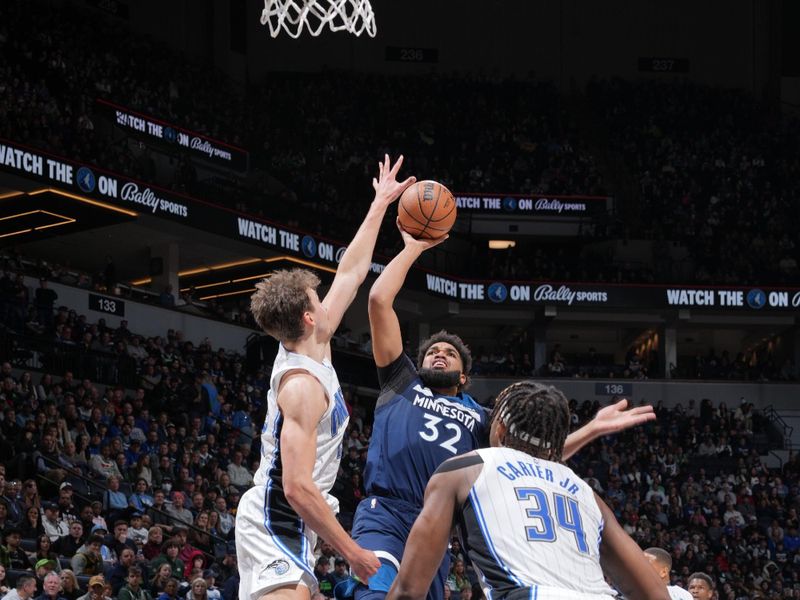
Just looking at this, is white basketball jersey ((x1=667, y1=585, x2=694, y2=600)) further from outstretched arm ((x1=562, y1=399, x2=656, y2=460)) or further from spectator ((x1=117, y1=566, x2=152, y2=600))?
spectator ((x1=117, y1=566, x2=152, y2=600))

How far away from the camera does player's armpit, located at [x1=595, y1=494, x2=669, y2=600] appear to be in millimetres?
3934

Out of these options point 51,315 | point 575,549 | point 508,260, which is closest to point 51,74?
point 51,315

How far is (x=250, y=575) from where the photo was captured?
4.84m

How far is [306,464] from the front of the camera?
4664 millimetres

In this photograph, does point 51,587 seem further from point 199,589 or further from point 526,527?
point 526,527

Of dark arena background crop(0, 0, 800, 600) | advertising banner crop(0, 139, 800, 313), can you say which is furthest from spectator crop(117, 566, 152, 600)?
advertising banner crop(0, 139, 800, 313)

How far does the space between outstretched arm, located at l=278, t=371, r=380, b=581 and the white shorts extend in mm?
237

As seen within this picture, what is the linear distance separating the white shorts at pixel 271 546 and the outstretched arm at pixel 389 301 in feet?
3.93

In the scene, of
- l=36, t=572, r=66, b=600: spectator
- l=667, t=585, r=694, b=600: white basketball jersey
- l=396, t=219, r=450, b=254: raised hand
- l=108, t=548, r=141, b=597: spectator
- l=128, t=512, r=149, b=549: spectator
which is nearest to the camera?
l=396, t=219, r=450, b=254: raised hand

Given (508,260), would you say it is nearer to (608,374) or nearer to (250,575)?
(608,374)

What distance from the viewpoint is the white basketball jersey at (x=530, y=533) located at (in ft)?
12.3

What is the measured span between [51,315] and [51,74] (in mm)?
7073

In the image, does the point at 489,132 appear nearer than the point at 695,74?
Yes

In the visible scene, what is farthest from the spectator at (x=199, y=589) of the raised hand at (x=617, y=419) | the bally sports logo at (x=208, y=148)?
the bally sports logo at (x=208, y=148)
